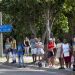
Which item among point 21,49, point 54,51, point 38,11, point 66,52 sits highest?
point 38,11

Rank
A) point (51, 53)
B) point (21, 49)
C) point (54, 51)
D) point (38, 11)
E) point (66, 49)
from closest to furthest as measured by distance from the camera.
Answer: point (66, 49) → point (51, 53) → point (54, 51) → point (21, 49) → point (38, 11)

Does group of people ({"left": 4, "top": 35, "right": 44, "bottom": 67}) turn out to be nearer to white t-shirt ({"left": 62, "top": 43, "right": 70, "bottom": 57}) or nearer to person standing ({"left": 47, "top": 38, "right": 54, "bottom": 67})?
person standing ({"left": 47, "top": 38, "right": 54, "bottom": 67})

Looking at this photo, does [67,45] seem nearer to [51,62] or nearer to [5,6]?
[51,62]

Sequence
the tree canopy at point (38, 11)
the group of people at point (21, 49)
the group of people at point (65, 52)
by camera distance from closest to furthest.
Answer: the group of people at point (65, 52) → the group of people at point (21, 49) → the tree canopy at point (38, 11)

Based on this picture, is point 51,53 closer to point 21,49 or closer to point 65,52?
point 65,52

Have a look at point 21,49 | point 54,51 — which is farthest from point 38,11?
point 54,51

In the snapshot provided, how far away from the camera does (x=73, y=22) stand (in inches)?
1719

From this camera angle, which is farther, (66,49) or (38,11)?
(38,11)

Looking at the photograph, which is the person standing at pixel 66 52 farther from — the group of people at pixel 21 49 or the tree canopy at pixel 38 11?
the tree canopy at pixel 38 11

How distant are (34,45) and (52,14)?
32.0ft

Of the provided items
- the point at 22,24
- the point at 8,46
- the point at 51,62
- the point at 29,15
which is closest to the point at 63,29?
the point at 22,24

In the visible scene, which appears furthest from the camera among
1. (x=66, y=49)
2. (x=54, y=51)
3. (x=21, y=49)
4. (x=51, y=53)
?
(x=21, y=49)

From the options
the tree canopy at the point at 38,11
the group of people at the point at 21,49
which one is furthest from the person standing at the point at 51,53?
the tree canopy at the point at 38,11

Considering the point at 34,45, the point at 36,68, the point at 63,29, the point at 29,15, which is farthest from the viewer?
the point at 63,29
